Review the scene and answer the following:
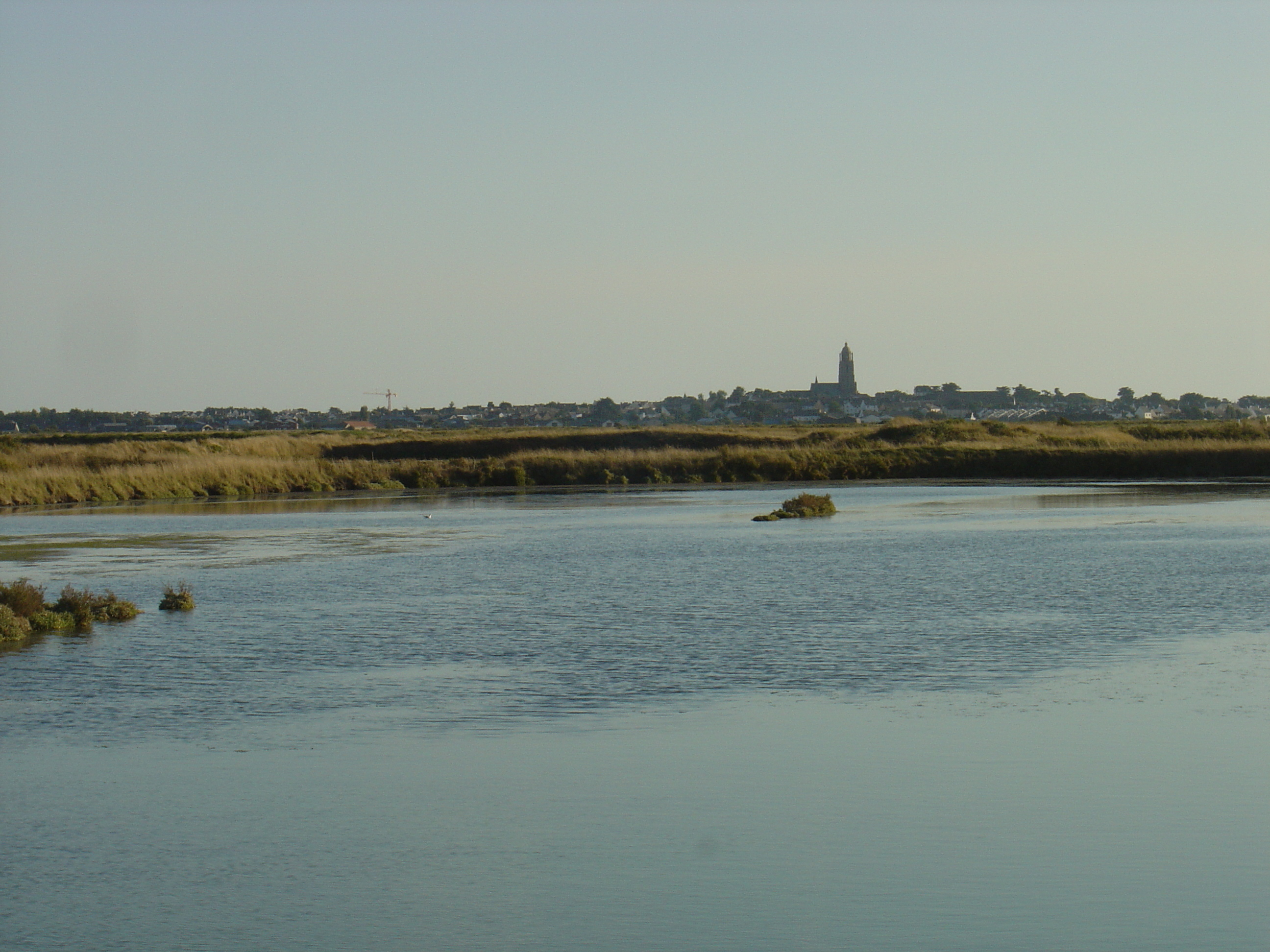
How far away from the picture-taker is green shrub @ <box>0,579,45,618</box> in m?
19.5

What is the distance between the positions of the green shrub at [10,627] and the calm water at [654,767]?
0.70m

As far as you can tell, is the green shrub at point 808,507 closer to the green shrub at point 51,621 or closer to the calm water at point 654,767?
the calm water at point 654,767

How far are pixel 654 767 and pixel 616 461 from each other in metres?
54.9

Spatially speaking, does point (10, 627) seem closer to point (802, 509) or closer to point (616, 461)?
point (802, 509)

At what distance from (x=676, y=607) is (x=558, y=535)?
14.9m

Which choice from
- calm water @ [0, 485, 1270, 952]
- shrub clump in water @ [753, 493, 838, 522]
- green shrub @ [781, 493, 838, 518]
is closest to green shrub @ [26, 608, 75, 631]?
calm water @ [0, 485, 1270, 952]

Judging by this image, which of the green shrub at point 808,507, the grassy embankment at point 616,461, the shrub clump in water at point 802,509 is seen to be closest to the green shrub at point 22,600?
the shrub clump in water at point 802,509

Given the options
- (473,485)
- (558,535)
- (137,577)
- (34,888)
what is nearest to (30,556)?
(137,577)

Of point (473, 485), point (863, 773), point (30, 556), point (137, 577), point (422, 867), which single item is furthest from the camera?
point (473, 485)

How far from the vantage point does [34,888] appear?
28.0 feet

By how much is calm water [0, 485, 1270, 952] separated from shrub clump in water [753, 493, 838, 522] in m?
15.5

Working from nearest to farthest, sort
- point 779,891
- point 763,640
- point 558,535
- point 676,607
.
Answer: point 779,891
point 763,640
point 676,607
point 558,535

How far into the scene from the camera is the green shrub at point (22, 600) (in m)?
19.5

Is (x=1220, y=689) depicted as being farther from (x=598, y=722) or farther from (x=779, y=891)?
(x=779, y=891)
